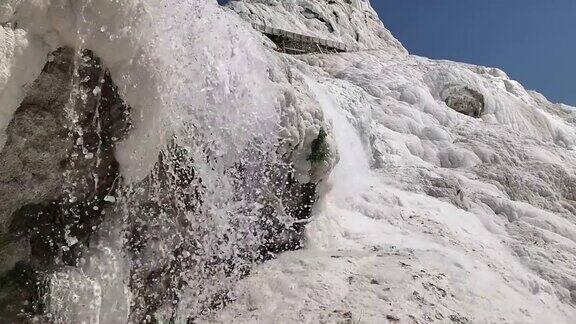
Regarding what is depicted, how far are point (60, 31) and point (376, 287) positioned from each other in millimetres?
4212

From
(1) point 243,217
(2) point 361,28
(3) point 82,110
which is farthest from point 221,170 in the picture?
(2) point 361,28

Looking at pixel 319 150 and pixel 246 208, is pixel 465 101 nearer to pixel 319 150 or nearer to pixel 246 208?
pixel 319 150

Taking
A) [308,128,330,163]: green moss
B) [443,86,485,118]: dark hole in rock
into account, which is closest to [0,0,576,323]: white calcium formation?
[308,128,330,163]: green moss

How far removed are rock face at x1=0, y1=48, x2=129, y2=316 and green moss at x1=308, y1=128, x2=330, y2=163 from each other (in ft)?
9.37

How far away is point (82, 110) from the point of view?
5.12 meters

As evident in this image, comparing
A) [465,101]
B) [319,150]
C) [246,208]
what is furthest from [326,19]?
[246,208]

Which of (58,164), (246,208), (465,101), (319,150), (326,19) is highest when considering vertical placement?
(326,19)

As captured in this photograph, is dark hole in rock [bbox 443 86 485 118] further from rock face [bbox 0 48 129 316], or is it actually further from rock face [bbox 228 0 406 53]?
rock face [bbox 0 48 129 316]

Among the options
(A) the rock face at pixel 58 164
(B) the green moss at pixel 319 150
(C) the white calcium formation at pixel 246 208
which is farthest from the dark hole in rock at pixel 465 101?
(A) the rock face at pixel 58 164

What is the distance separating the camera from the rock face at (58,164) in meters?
4.79

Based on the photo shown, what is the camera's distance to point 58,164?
5.03m

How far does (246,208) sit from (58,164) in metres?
2.44

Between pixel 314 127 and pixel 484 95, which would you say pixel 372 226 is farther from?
pixel 484 95

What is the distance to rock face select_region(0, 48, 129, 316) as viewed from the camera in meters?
4.79
